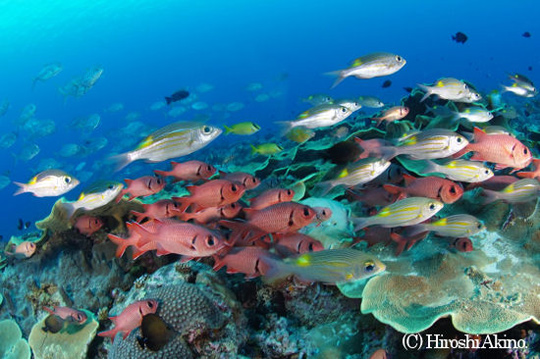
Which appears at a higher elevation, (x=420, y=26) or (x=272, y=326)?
(x=272, y=326)

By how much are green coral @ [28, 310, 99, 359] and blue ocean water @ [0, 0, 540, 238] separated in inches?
1775

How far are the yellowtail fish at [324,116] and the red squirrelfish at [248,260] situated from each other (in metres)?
2.92

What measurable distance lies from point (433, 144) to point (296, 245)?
1.81 metres

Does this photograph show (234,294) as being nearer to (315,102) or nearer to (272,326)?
(272,326)

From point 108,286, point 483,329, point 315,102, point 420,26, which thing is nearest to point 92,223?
point 108,286

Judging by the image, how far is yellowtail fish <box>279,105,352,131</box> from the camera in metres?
5.09

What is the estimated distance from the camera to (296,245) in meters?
3.17

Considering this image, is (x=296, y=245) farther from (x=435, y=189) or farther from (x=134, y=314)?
(x=134, y=314)

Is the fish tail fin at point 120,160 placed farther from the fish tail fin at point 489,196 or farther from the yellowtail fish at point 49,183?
the fish tail fin at point 489,196

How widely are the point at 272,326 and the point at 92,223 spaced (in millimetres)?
2981

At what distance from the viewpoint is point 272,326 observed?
3.33 metres

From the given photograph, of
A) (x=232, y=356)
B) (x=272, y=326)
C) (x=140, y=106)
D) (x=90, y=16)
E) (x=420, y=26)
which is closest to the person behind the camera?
(x=232, y=356)

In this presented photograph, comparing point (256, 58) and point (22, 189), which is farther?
point (256, 58)

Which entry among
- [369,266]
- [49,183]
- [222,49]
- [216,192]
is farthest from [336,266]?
[222,49]
